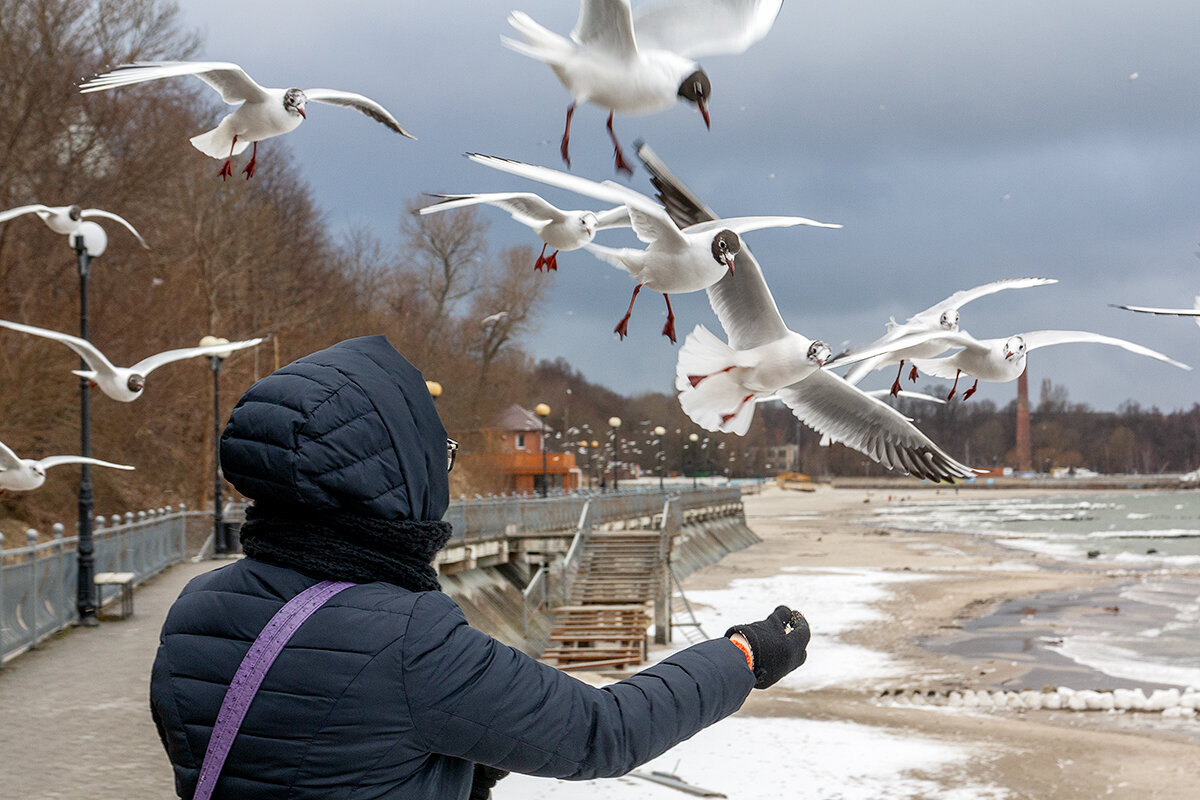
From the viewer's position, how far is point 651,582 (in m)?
26.1

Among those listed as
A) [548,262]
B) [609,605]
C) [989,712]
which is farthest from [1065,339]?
[609,605]

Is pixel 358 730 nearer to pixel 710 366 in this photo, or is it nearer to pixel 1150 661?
pixel 710 366

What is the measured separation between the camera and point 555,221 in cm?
319

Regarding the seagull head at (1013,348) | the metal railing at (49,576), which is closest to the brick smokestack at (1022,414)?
the seagull head at (1013,348)

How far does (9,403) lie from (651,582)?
1399cm

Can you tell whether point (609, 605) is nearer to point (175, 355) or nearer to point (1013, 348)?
point (175, 355)

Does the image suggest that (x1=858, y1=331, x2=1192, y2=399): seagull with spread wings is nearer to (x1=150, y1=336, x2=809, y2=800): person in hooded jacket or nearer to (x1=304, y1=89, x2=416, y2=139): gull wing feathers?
(x1=150, y1=336, x2=809, y2=800): person in hooded jacket

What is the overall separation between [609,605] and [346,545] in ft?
76.3

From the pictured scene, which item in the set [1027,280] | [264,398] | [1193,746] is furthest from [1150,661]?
[264,398]

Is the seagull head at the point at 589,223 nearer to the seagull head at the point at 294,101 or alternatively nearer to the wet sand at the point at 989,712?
the seagull head at the point at 294,101

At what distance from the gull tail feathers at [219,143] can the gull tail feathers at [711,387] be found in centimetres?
165

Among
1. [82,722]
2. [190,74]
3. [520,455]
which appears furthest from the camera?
[520,455]

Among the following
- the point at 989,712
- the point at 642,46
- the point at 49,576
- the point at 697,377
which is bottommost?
the point at 989,712

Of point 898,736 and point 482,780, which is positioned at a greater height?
point 482,780
